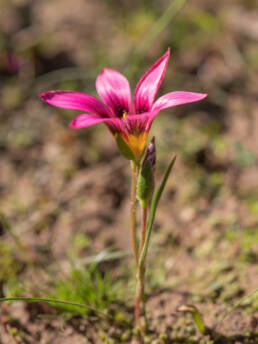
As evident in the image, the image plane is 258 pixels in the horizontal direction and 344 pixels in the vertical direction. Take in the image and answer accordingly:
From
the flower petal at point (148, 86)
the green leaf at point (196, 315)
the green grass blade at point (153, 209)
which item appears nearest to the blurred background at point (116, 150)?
the green leaf at point (196, 315)

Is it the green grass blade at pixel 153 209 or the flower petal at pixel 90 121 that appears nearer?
the flower petal at pixel 90 121

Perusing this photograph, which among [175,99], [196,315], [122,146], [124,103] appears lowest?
[196,315]

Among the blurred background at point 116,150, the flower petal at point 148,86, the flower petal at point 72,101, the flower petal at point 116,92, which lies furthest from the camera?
the blurred background at point 116,150

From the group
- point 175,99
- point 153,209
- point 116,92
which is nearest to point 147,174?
point 153,209

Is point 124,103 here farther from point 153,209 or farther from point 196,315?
point 196,315

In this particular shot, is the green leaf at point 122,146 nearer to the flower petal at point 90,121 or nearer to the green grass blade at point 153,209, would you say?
the flower petal at point 90,121

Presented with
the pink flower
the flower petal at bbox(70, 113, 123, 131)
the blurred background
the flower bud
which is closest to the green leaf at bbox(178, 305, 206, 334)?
the blurred background

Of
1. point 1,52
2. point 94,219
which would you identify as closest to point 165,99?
point 94,219
